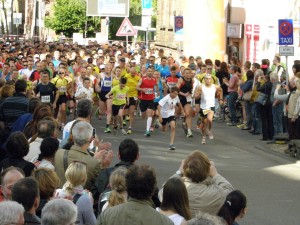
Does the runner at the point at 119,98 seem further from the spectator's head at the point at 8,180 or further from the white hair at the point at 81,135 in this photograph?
the spectator's head at the point at 8,180

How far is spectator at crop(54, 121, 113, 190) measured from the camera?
31.4 feet

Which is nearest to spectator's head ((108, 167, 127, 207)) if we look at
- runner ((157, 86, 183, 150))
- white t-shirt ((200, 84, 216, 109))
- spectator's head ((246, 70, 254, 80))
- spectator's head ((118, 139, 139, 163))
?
spectator's head ((118, 139, 139, 163))

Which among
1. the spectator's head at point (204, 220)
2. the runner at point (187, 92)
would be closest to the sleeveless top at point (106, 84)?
the runner at point (187, 92)

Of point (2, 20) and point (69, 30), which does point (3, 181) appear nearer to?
point (69, 30)

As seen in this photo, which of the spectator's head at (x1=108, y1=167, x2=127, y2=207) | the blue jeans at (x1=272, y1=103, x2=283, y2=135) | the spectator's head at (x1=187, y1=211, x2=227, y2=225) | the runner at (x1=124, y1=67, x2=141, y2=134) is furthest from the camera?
the runner at (x1=124, y1=67, x2=141, y2=134)

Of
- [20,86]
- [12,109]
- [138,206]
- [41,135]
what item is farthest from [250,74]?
[138,206]

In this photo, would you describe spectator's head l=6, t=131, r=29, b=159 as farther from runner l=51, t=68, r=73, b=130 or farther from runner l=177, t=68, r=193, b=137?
runner l=51, t=68, r=73, b=130

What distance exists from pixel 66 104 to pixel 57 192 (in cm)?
1604

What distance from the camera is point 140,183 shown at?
6871 mm

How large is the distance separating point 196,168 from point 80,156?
79.6 inches

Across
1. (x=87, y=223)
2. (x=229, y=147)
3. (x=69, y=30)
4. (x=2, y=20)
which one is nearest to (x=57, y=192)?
(x=87, y=223)

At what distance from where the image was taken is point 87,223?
8.00 meters

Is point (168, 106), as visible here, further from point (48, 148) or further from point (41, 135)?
point (48, 148)

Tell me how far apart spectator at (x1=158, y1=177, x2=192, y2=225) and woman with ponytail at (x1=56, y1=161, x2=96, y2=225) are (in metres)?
1.01
